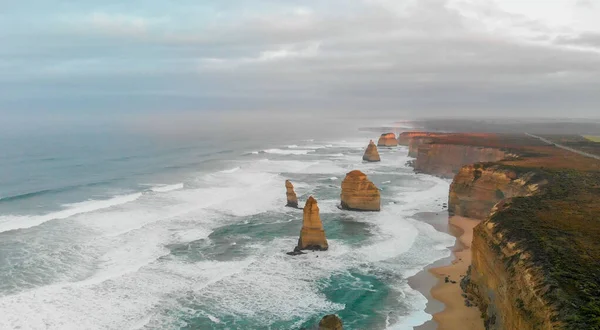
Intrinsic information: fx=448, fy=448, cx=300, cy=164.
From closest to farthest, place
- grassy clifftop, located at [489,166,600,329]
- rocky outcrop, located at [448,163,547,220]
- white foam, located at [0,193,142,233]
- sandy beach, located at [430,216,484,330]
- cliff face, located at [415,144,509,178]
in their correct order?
grassy clifftop, located at [489,166,600,329] < sandy beach, located at [430,216,484,330] < rocky outcrop, located at [448,163,547,220] < white foam, located at [0,193,142,233] < cliff face, located at [415,144,509,178]

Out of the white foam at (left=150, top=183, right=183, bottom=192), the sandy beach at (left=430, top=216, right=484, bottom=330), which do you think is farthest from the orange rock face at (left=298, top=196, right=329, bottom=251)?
the white foam at (left=150, top=183, right=183, bottom=192)

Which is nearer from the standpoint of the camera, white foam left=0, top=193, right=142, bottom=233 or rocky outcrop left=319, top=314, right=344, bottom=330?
rocky outcrop left=319, top=314, right=344, bottom=330

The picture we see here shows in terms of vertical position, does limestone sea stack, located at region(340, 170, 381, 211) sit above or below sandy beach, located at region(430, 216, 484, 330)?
above

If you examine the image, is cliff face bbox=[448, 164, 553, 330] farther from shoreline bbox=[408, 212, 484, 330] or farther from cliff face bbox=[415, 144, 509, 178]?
cliff face bbox=[415, 144, 509, 178]

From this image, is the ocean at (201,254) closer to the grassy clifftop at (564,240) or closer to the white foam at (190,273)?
the white foam at (190,273)

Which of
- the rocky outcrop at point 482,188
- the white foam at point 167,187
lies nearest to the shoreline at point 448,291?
the rocky outcrop at point 482,188

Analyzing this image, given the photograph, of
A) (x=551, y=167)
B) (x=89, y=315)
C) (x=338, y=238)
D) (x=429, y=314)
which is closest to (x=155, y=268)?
(x=89, y=315)
